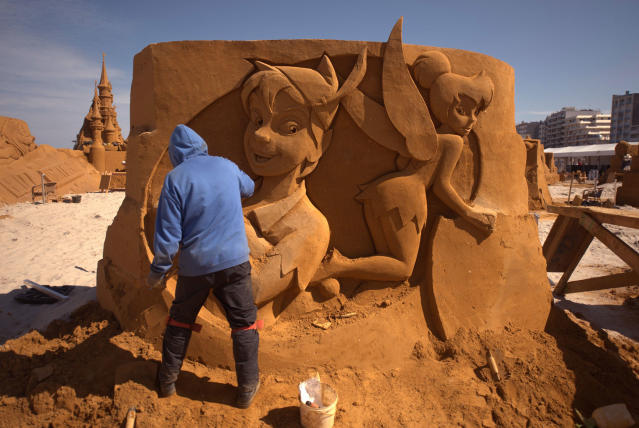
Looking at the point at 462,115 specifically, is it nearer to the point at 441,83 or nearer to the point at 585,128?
the point at 441,83

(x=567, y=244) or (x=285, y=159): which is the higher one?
(x=285, y=159)

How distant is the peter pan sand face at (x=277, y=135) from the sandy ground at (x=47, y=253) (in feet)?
8.01

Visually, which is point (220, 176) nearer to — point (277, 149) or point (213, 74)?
point (277, 149)

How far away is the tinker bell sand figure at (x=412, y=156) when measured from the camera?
106 inches

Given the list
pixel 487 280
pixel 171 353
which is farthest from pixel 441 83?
pixel 171 353

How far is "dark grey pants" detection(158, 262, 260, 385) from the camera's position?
202cm

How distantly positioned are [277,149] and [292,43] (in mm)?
750

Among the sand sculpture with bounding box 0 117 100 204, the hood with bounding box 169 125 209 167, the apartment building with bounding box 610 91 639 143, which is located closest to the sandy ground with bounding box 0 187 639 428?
the hood with bounding box 169 125 209 167

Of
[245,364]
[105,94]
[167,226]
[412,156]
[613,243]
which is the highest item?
[105,94]

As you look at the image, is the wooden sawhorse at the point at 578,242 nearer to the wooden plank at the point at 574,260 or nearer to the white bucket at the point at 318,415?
the wooden plank at the point at 574,260

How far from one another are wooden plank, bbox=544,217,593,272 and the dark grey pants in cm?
385

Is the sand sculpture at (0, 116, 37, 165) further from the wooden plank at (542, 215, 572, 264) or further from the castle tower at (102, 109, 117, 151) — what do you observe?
the wooden plank at (542, 215, 572, 264)

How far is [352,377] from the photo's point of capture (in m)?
2.56

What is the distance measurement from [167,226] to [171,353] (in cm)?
76
